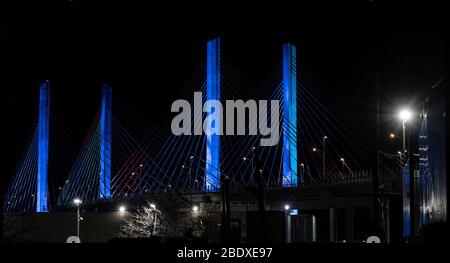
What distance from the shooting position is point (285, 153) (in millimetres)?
51250

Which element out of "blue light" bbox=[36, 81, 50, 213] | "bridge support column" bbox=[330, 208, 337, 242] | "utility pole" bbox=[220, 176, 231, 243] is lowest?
"utility pole" bbox=[220, 176, 231, 243]

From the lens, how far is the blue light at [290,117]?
50709 millimetres

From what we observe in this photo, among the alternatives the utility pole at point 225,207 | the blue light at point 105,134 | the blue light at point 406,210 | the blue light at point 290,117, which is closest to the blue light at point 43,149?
the blue light at point 105,134

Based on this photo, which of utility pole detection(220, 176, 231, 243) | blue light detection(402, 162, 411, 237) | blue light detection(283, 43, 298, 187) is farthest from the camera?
blue light detection(283, 43, 298, 187)

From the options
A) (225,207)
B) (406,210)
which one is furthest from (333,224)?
(225,207)

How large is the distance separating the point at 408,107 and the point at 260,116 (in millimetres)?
35424

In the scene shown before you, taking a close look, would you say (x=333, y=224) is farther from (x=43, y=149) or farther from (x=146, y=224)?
(x=43, y=149)

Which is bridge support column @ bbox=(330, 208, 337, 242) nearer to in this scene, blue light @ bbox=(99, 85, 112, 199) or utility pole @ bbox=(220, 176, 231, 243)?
blue light @ bbox=(99, 85, 112, 199)

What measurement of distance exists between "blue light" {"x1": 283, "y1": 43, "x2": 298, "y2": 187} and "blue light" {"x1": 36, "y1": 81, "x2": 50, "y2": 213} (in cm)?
2360

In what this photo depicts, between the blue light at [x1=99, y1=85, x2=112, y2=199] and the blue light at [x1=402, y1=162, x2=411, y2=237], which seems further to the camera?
the blue light at [x1=99, y1=85, x2=112, y2=199]

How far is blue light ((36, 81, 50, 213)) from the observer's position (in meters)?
63.9

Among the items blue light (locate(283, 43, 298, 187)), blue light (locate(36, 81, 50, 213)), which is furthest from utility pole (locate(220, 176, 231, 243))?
blue light (locate(36, 81, 50, 213))

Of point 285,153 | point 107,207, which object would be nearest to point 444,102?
point 285,153
